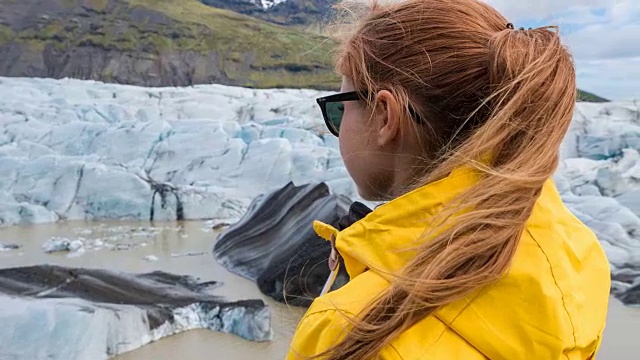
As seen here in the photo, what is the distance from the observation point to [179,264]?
5.32 meters

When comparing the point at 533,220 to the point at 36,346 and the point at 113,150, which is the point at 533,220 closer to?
the point at 36,346

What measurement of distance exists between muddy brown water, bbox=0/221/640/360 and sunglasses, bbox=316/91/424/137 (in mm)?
2645

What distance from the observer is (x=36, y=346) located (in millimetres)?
3242

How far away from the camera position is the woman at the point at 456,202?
651 millimetres

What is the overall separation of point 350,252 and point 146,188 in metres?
7.06

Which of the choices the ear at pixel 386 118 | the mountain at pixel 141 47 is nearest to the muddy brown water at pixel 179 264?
the ear at pixel 386 118

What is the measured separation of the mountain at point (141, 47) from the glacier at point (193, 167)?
61.7 feet

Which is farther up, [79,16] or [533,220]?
[533,220]

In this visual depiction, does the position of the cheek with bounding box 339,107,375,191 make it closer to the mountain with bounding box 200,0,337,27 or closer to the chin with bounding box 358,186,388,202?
the chin with bounding box 358,186,388,202

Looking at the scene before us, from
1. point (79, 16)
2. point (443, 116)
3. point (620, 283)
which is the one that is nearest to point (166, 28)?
point (79, 16)

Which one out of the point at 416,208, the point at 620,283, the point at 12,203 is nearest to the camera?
the point at 416,208

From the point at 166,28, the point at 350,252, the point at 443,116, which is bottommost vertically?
the point at 166,28

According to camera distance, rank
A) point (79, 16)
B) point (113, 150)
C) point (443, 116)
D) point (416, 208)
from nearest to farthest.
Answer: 1. point (416, 208)
2. point (443, 116)
3. point (113, 150)
4. point (79, 16)

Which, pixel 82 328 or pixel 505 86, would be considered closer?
pixel 505 86
